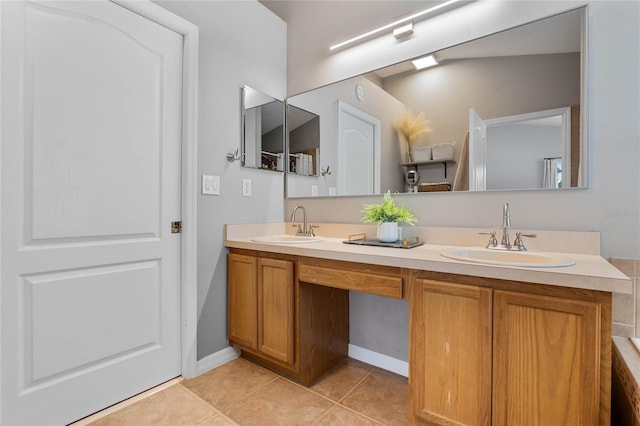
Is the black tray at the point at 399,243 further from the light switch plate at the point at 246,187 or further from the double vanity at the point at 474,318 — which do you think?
Result: the light switch plate at the point at 246,187

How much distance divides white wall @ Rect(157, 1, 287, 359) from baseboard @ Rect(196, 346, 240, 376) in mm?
29

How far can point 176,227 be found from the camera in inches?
72.1

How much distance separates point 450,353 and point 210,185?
5.19ft

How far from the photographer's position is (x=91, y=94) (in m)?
1.50

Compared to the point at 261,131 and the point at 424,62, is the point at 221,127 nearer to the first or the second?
the point at 261,131

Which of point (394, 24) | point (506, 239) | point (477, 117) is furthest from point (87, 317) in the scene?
point (394, 24)

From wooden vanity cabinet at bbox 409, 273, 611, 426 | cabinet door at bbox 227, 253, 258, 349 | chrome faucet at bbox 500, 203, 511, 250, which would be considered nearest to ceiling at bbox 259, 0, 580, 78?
chrome faucet at bbox 500, 203, 511, 250

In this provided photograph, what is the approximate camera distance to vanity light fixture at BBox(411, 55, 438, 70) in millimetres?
1844

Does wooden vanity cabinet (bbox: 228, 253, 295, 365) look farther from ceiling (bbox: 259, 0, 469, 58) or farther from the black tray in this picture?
ceiling (bbox: 259, 0, 469, 58)

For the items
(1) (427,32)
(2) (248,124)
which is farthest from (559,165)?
(2) (248,124)

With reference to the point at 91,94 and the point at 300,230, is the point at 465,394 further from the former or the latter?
the point at 91,94

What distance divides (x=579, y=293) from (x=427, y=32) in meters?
1.60

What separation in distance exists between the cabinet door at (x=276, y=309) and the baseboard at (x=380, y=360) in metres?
0.57

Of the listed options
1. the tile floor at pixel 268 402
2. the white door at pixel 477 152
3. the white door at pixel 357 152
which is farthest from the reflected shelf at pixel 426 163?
the tile floor at pixel 268 402
